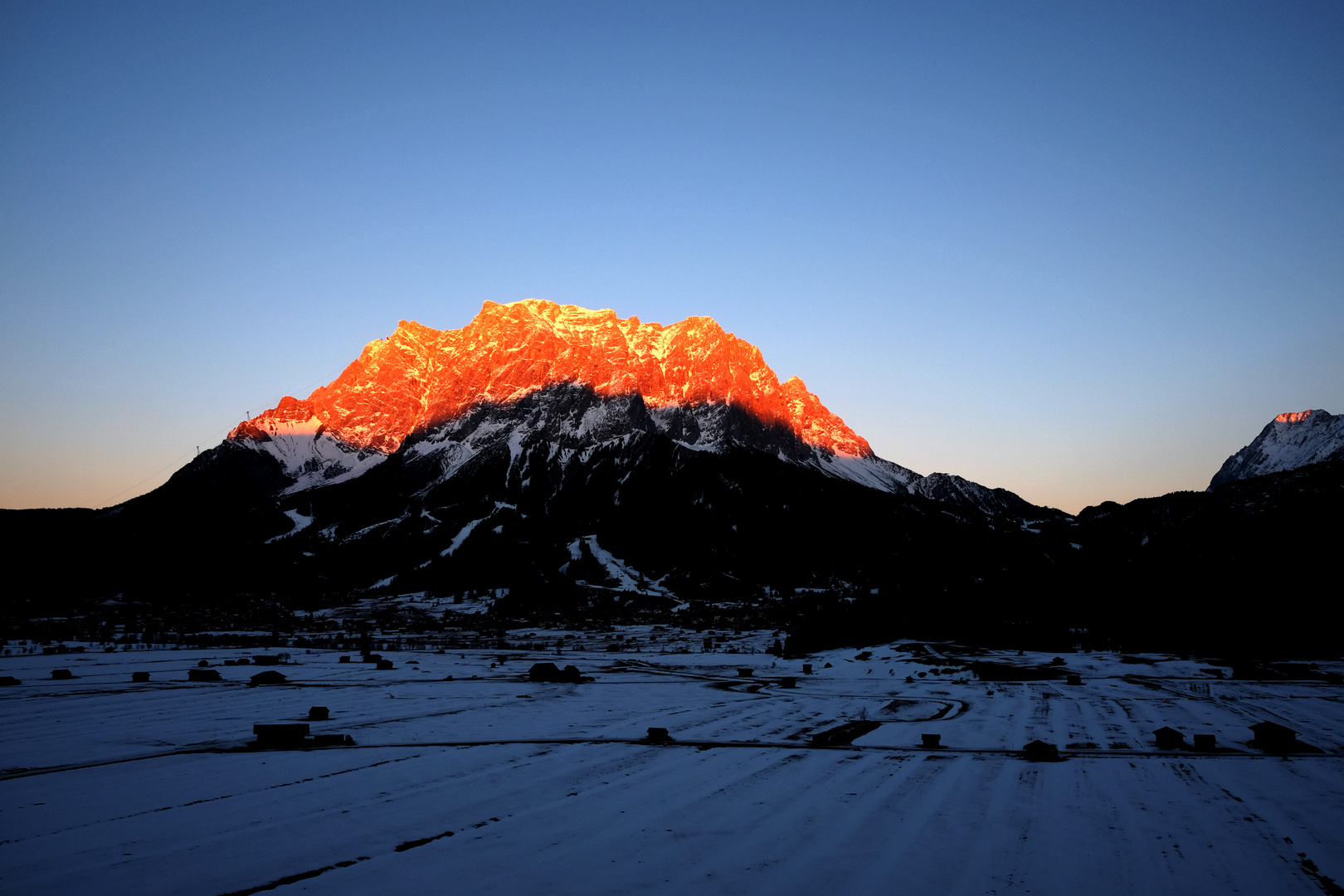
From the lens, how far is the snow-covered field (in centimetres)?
1381

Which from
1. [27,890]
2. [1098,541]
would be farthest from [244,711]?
[1098,541]

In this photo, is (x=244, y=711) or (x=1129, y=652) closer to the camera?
(x=244, y=711)

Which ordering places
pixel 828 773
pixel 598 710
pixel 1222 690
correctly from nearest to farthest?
pixel 828 773 → pixel 598 710 → pixel 1222 690

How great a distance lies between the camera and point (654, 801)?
18891mm

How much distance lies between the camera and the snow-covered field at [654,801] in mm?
13812

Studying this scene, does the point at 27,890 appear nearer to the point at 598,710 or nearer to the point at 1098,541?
the point at 598,710

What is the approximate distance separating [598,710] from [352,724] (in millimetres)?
9497

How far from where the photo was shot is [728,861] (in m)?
14.4

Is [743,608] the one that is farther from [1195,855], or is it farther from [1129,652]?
[1195,855]

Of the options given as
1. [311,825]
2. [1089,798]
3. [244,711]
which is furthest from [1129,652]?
[311,825]

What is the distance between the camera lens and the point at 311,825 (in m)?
16.6

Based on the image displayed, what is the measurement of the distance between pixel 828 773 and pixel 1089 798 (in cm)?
576

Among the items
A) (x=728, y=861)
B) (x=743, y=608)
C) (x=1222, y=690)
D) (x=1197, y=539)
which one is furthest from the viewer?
(x=743, y=608)

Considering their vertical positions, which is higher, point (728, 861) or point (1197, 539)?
point (1197, 539)
